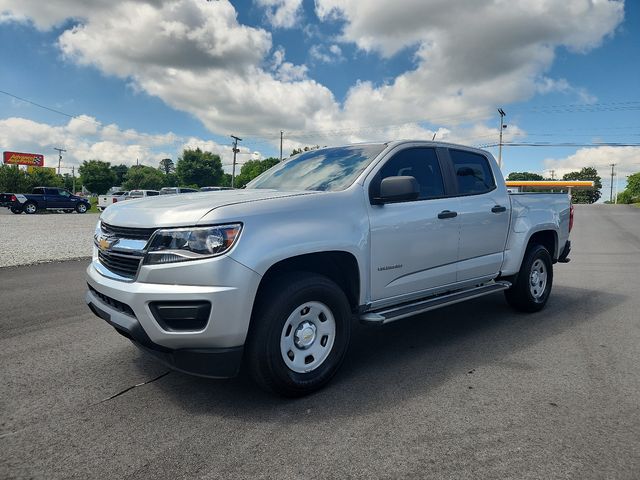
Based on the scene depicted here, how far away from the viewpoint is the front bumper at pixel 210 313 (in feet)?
8.61

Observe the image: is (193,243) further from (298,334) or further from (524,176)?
(524,176)

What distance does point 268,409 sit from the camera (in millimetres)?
2914

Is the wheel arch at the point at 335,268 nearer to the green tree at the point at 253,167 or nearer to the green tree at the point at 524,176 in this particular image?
the green tree at the point at 253,167

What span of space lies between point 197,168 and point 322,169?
237 ft

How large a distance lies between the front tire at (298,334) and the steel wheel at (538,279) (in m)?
3.14

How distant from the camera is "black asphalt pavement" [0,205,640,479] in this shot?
2.31 metres

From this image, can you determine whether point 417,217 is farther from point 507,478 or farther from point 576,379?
point 507,478

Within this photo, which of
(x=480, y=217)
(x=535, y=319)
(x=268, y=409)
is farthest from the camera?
(x=535, y=319)

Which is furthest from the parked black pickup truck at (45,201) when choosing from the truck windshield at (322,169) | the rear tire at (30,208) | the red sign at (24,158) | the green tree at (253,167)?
the red sign at (24,158)

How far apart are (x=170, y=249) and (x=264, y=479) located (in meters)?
1.42

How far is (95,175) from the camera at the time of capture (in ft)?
227

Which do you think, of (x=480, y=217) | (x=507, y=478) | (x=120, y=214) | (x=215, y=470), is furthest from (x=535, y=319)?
(x=120, y=214)

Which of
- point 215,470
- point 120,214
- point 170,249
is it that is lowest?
point 215,470

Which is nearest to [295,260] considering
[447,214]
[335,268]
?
[335,268]
